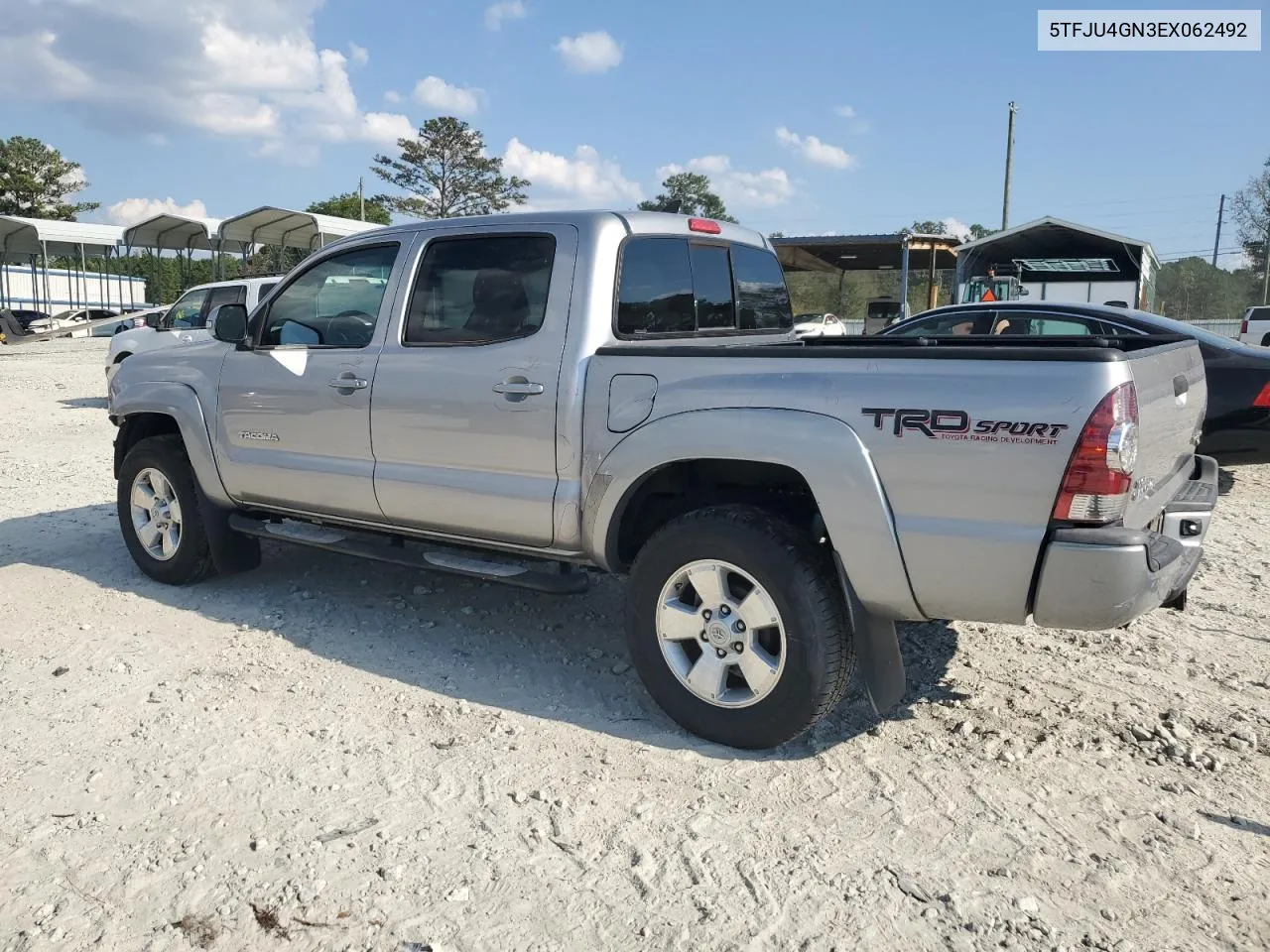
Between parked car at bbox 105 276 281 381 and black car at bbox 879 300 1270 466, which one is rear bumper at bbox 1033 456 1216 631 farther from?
parked car at bbox 105 276 281 381

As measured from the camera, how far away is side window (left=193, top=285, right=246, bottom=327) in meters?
12.2

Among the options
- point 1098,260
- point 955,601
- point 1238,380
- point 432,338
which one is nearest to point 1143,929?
point 955,601

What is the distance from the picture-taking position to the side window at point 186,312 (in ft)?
44.2

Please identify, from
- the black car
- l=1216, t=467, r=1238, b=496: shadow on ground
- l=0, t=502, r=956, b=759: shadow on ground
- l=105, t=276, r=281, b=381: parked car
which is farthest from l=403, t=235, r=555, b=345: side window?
l=105, t=276, r=281, b=381: parked car

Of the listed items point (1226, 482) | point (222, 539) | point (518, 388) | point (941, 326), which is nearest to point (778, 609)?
point (518, 388)

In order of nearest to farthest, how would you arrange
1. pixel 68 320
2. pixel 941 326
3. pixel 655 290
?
pixel 655 290
pixel 941 326
pixel 68 320

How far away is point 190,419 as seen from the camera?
5184 millimetres

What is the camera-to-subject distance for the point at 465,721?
375 centimetres

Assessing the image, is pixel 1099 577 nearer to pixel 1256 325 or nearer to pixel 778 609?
pixel 778 609

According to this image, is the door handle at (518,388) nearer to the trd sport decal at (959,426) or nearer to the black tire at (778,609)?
the black tire at (778,609)

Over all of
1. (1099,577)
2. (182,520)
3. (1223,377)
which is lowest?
(182,520)

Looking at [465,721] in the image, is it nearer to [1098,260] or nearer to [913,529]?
[913,529]

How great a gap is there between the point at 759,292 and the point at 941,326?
4433 millimetres

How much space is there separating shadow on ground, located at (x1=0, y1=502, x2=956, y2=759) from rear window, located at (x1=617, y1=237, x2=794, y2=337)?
1.54m
